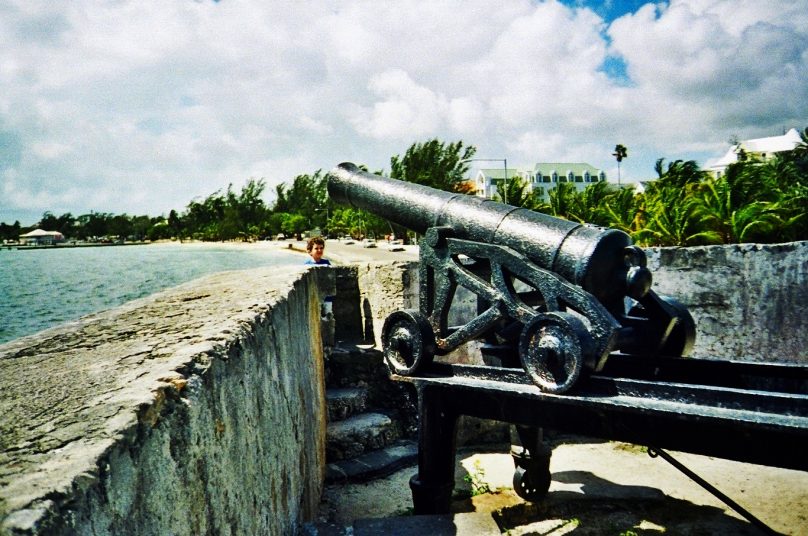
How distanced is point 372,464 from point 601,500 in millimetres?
1550

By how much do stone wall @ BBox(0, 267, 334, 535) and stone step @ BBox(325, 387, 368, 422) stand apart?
2.47 meters

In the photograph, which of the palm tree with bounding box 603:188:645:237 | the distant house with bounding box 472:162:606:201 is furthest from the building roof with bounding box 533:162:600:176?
the palm tree with bounding box 603:188:645:237

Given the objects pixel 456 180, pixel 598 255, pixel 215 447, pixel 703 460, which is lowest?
pixel 703 460

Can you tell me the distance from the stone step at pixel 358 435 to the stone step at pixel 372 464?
47 millimetres

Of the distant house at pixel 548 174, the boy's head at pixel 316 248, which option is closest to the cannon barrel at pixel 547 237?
the boy's head at pixel 316 248

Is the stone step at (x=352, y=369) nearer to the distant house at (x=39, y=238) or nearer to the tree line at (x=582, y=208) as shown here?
the tree line at (x=582, y=208)

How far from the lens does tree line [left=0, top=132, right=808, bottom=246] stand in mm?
12320

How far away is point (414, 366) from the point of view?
10.8 ft

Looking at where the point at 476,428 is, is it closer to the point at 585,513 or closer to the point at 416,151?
the point at 585,513

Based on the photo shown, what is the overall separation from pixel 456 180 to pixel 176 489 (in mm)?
47919

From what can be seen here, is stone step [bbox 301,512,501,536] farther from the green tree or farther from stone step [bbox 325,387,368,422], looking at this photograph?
the green tree

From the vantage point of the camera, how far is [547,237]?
311 cm

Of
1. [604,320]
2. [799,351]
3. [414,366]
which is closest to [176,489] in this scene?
[604,320]

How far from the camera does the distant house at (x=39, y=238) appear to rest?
9606 centimetres
